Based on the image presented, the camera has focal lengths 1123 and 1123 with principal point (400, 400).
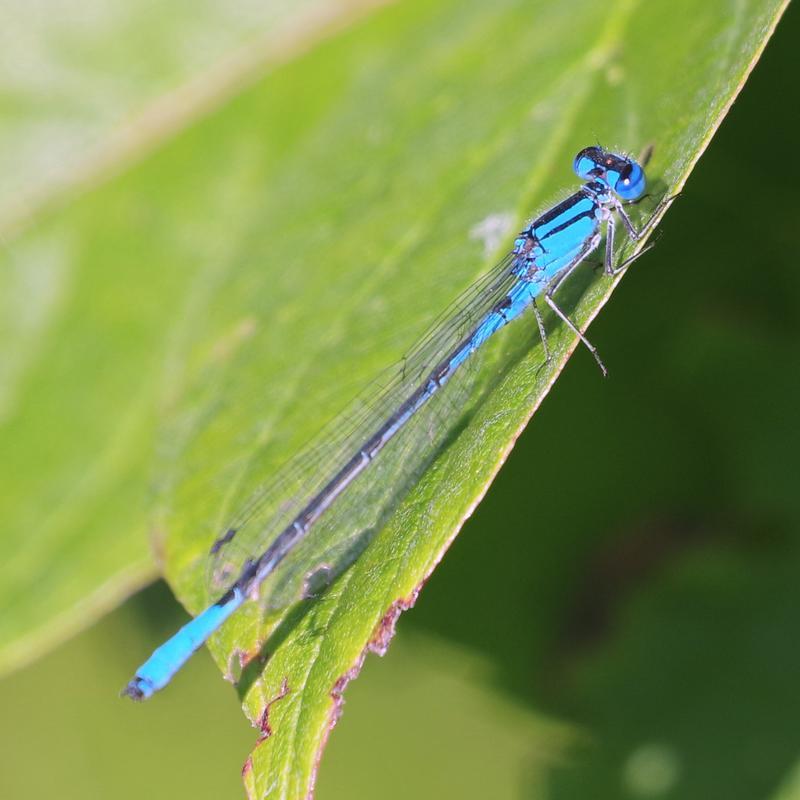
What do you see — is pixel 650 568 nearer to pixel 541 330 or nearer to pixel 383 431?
pixel 383 431

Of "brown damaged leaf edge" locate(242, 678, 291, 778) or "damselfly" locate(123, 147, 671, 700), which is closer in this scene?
"brown damaged leaf edge" locate(242, 678, 291, 778)

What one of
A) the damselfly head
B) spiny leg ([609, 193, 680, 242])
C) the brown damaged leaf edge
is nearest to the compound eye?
the damselfly head

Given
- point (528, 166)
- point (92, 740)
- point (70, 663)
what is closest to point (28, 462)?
point (70, 663)

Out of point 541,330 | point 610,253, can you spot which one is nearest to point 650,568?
point 610,253

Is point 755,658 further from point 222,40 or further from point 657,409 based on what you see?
point 222,40

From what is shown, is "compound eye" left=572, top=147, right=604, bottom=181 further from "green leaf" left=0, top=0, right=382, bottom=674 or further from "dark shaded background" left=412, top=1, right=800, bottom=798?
"green leaf" left=0, top=0, right=382, bottom=674

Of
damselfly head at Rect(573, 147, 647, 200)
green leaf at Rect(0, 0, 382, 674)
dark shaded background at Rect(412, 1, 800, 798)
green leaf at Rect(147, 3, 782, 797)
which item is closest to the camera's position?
green leaf at Rect(147, 3, 782, 797)

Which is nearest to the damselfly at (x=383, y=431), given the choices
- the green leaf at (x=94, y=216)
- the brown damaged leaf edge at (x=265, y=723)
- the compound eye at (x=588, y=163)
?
the compound eye at (x=588, y=163)
